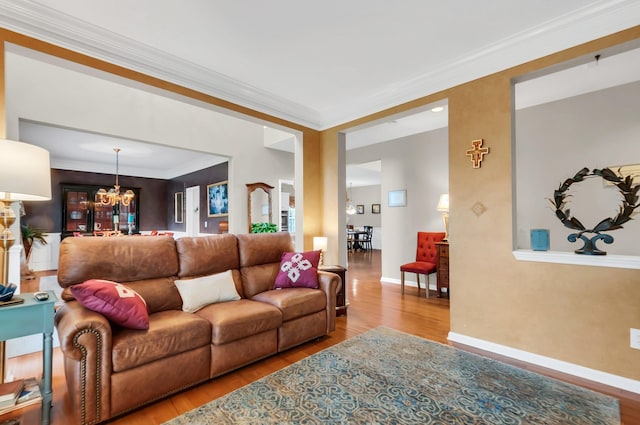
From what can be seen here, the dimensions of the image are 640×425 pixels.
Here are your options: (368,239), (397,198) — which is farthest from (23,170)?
(368,239)

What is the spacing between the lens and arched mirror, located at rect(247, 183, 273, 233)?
241 inches

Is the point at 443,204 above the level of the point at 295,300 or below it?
above

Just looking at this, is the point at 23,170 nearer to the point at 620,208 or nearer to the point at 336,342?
the point at 336,342

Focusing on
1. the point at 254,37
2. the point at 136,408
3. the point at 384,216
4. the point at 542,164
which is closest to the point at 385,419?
the point at 136,408

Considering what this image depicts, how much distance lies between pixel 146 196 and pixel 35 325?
821cm

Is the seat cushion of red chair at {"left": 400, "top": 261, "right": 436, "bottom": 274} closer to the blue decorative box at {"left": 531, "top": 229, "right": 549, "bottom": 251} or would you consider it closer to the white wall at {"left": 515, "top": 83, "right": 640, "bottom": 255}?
→ the white wall at {"left": 515, "top": 83, "right": 640, "bottom": 255}

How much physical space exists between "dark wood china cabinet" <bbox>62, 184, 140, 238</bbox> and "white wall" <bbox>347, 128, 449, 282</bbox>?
6782 mm

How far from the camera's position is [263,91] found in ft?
12.1

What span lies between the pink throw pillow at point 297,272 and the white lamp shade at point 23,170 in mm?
2023

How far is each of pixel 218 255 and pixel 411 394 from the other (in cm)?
204

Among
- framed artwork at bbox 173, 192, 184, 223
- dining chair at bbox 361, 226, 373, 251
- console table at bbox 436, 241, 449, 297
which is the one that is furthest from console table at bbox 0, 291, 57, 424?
dining chair at bbox 361, 226, 373, 251

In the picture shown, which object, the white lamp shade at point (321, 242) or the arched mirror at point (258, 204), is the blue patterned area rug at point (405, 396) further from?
the arched mirror at point (258, 204)

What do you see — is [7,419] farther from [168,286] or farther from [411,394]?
[411,394]

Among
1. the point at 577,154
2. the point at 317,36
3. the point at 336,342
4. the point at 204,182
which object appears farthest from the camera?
the point at 204,182
